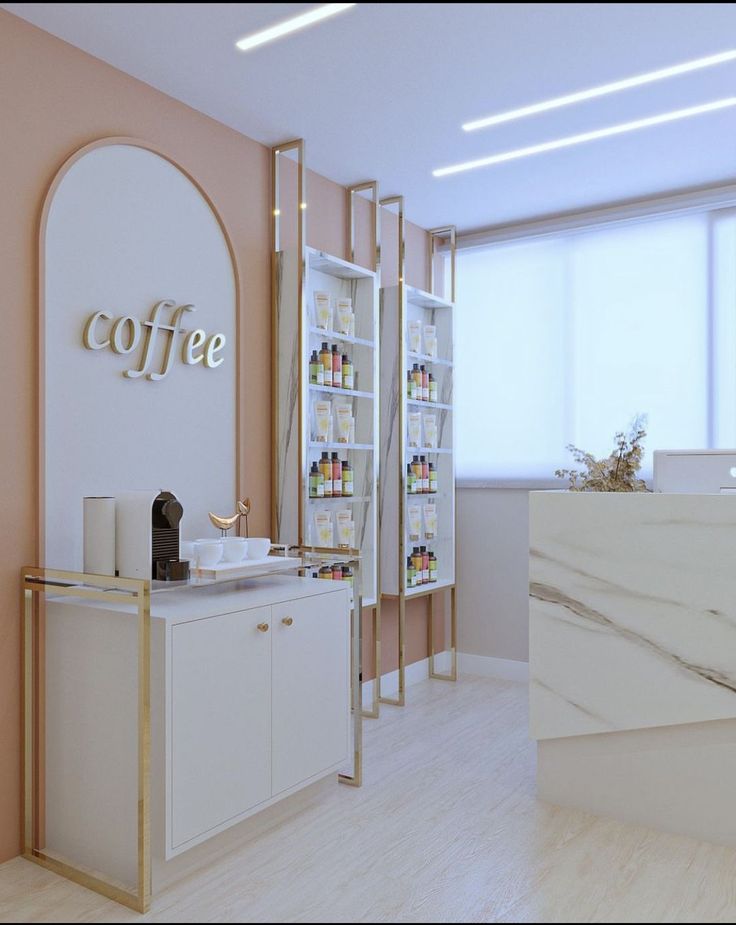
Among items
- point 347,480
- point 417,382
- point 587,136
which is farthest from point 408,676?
point 587,136

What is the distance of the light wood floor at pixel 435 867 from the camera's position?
204cm

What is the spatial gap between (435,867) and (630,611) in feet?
3.35

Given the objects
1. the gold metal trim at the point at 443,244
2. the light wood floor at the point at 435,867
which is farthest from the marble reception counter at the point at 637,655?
the gold metal trim at the point at 443,244

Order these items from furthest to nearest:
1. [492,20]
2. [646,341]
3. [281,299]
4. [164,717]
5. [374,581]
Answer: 1. [646,341]
2. [374,581]
3. [281,299]
4. [492,20]
5. [164,717]

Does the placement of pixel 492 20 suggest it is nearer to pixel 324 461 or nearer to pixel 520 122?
pixel 520 122

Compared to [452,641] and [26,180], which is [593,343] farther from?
[26,180]

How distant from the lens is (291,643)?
2566 mm

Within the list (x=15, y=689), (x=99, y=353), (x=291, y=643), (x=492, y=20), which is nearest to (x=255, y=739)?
(x=291, y=643)

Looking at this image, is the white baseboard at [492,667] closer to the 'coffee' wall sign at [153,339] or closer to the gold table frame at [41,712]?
the gold table frame at [41,712]

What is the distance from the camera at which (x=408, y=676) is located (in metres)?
4.33

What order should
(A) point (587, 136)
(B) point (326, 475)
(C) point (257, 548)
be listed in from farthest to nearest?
(B) point (326, 475)
(A) point (587, 136)
(C) point (257, 548)

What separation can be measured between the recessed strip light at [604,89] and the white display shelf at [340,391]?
1231mm

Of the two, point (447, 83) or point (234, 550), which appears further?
point (447, 83)

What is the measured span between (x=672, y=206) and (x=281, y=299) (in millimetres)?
2125
